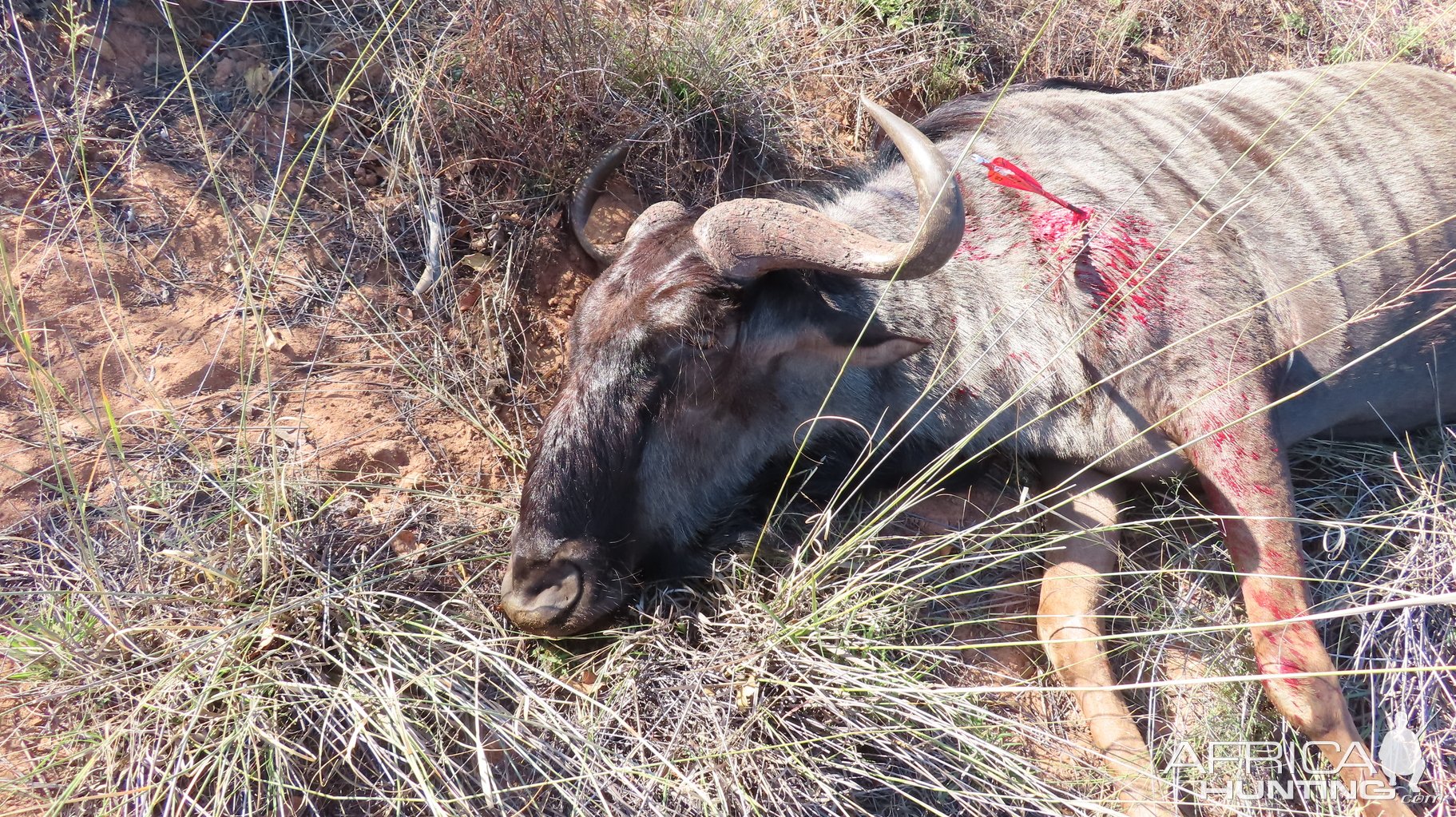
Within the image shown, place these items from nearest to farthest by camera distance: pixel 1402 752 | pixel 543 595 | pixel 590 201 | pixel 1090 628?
pixel 543 595, pixel 1402 752, pixel 1090 628, pixel 590 201

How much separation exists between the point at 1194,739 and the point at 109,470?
369 cm

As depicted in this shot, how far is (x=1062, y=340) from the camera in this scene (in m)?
2.92

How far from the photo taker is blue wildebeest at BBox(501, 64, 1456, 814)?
2.56 metres

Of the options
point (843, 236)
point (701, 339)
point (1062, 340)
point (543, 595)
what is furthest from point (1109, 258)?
point (543, 595)

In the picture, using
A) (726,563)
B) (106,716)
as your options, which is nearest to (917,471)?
(726,563)

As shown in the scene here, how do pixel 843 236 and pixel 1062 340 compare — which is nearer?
pixel 843 236

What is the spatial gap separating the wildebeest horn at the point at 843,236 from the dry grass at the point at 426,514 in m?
0.88

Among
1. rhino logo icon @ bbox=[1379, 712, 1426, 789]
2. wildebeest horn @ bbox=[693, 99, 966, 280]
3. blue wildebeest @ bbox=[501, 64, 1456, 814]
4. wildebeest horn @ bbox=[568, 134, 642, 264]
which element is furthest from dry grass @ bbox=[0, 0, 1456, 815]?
wildebeest horn @ bbox=[693, 99, 966, 280]

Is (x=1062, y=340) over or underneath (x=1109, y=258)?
underneath

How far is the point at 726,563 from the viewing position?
114 inches

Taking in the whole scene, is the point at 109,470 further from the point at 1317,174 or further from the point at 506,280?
the point at 1317,174
